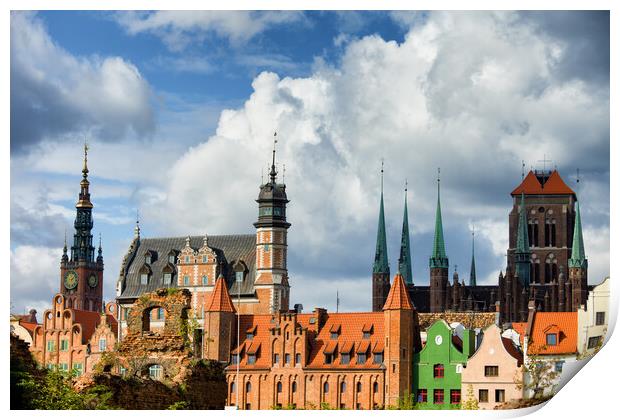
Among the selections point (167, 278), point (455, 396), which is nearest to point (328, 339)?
point (455, 396)

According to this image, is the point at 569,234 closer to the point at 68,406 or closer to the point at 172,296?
the point at 172,296

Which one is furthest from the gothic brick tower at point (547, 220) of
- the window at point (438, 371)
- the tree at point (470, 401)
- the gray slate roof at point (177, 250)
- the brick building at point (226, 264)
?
the tree at point (470, 401)

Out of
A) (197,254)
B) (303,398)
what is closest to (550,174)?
(197,254)

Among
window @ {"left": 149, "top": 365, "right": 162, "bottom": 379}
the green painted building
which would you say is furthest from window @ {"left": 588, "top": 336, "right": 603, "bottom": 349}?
window @ {"left": 149, "top": 365, "right": 162, "bottom": 379}

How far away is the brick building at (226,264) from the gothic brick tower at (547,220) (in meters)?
48.2

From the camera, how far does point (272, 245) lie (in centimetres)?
10588

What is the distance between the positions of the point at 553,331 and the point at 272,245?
105ft

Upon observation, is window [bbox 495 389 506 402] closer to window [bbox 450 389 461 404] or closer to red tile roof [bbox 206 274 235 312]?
window [bbox 450 389 461 404]

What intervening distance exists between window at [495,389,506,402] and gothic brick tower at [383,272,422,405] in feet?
28.1

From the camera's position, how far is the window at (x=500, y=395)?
69125 mm

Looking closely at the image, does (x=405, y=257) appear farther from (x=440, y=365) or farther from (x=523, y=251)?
(x=440, y=365)

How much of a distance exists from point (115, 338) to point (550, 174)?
67.8 meters

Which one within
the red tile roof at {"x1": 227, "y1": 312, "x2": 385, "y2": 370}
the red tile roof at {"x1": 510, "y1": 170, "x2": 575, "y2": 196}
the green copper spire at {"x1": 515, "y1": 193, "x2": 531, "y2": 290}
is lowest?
the red tile roof at {"x1": 227, "y1": 312, "x2": 385, "y2": 370}

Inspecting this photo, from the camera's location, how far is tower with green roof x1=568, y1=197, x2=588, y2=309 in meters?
138
